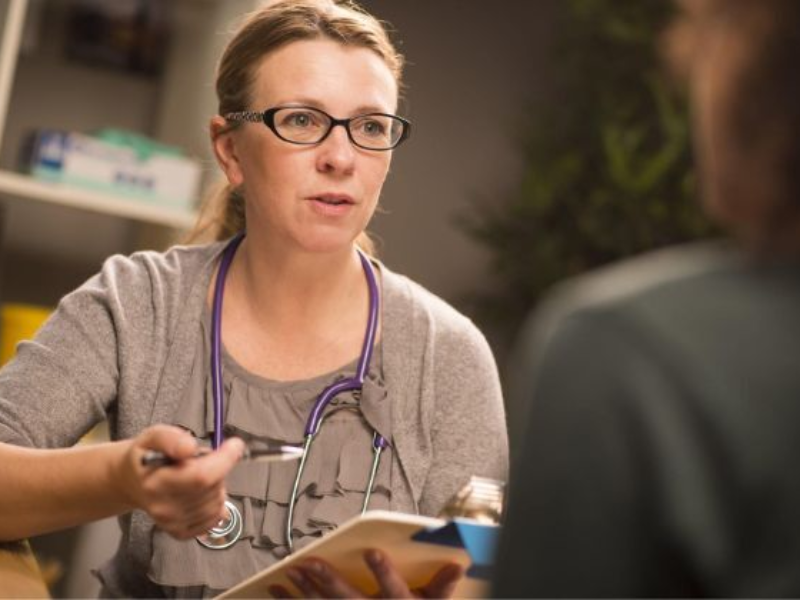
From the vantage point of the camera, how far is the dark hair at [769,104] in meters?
0.66

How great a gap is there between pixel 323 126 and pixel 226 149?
193 mm

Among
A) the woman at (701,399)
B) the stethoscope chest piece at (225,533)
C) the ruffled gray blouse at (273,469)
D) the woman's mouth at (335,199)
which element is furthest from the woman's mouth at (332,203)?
the woman at (701,399)

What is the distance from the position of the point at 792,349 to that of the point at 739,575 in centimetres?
12

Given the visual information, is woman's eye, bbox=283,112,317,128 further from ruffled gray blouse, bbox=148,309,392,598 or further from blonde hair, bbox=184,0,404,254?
ruffled gray blouse, bbox=148,309,392,598

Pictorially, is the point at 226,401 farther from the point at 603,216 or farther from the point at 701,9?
the point at 603,216

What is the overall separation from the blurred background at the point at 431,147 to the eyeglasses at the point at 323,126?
1292 millimetres

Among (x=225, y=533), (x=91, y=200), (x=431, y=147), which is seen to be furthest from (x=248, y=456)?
(x=431, y=147)

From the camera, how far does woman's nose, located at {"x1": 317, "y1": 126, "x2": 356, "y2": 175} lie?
5.90 ft

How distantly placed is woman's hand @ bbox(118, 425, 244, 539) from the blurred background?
1666 millimetres

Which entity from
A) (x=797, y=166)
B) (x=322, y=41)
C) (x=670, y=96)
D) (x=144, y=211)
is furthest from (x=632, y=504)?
(x=670, y=96)

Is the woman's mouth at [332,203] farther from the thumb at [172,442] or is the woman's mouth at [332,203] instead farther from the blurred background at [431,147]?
the blurred background at [431,147]

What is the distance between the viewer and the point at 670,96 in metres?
3.87

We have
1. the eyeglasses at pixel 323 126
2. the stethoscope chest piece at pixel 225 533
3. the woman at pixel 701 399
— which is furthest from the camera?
the eyeglasses at pixel 323 126

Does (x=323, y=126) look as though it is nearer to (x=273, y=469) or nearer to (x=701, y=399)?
(x=273, y=469)
